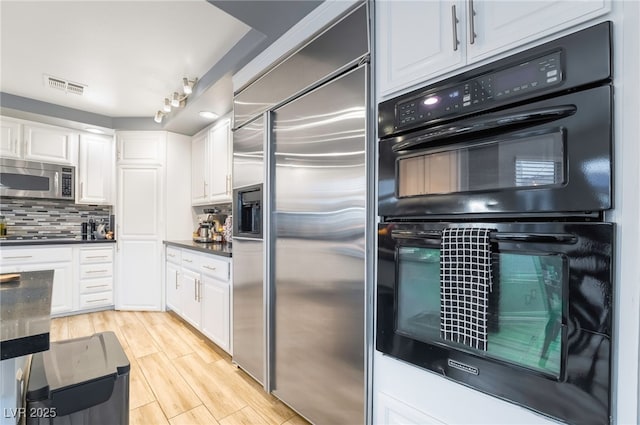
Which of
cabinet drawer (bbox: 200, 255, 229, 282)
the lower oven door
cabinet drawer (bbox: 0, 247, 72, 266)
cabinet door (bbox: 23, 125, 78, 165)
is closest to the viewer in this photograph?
the lower oven door

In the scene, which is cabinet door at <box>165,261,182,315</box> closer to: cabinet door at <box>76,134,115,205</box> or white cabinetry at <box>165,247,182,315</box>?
white cabinetry at <box>165,247,182,315</box>

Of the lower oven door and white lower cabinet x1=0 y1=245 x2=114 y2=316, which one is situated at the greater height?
the lower oven door

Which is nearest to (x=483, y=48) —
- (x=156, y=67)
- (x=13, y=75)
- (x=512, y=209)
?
(x=512, y=209)

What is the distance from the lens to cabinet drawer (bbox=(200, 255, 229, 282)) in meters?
2.40

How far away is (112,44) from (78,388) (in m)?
2.36

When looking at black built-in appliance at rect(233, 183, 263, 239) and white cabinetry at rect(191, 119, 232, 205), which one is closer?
black built-in appliance at rect(233, 183, 263, 239)

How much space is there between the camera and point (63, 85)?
9.60ft

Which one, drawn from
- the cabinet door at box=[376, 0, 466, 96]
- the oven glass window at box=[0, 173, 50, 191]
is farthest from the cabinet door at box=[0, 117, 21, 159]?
the cabinet door at box=[376, 0, 466, 96]

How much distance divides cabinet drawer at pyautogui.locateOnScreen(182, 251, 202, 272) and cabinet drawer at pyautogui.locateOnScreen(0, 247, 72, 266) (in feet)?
5.07

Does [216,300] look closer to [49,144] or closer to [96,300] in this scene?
[96,300]

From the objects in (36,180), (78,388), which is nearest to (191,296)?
(78,388)

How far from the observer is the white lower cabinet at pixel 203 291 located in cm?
242

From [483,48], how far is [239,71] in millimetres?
1776

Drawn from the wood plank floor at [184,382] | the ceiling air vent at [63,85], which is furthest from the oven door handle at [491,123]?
the ceiling air vent at [63,85]
